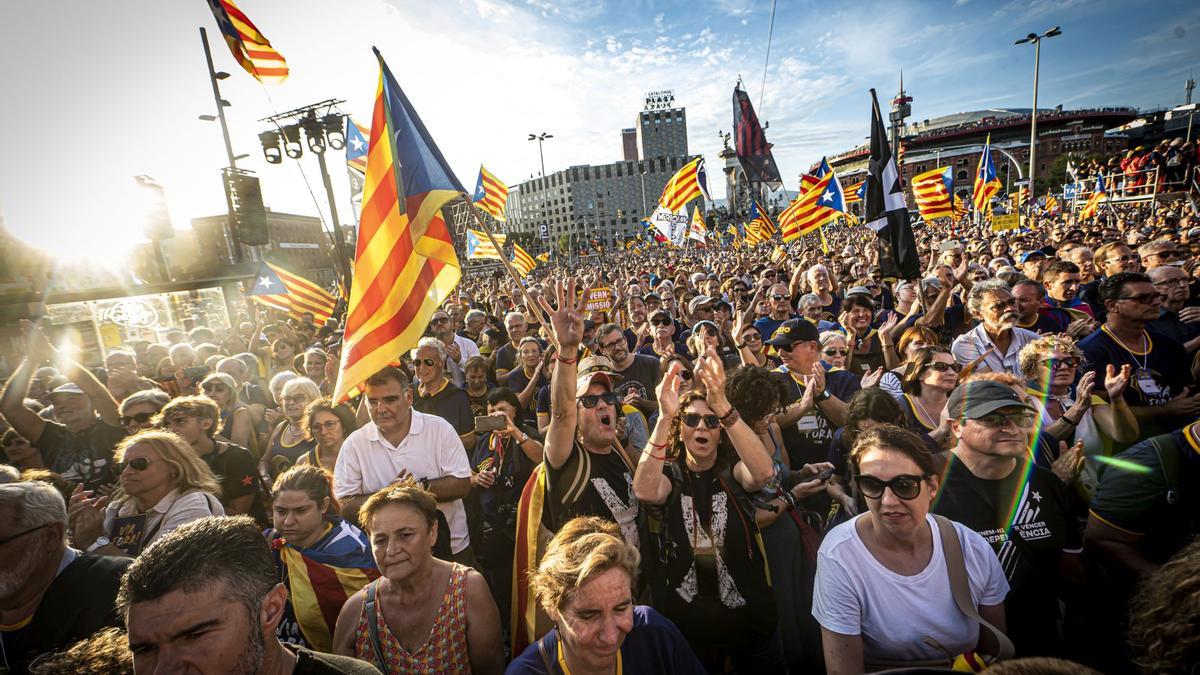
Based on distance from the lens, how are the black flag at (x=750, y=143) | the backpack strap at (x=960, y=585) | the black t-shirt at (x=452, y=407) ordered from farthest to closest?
the black flag at (x=750, y=143)
the black t-shirt at (x=452, y=407)
the backpack strap at (x=960, y=585)

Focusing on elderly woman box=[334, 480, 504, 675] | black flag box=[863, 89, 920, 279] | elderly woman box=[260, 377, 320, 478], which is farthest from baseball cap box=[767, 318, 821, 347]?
elderly woman box=[260, 377, 320, 478]

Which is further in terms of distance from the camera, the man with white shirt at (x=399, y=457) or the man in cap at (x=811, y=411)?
the man in cap at (x=811, y=411)

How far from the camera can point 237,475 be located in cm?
375

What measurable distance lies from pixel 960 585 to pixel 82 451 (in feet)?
22.4

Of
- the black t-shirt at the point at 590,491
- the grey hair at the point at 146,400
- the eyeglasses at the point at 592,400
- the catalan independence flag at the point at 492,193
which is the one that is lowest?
the black t-shirt at the point at 590,491

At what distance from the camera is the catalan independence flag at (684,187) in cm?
1267

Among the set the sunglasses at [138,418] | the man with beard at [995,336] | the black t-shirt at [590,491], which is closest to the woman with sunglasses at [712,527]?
the black t-shirt at [590,491]

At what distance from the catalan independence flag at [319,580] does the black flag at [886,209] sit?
260 inches

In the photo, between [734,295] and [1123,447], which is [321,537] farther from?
[734,295]

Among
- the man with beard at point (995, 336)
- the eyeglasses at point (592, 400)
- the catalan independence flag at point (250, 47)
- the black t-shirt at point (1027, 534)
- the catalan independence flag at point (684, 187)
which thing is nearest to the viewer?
the black t-shirt at point (1027, 534)

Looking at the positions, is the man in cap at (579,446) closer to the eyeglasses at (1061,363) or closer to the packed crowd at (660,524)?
the packed crowd at (660,524)

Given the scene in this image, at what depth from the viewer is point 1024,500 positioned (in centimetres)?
237

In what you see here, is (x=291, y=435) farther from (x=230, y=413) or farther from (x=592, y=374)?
(x=592, y=374)

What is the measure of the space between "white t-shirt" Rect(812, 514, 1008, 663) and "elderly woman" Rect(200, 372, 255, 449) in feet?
16.6
